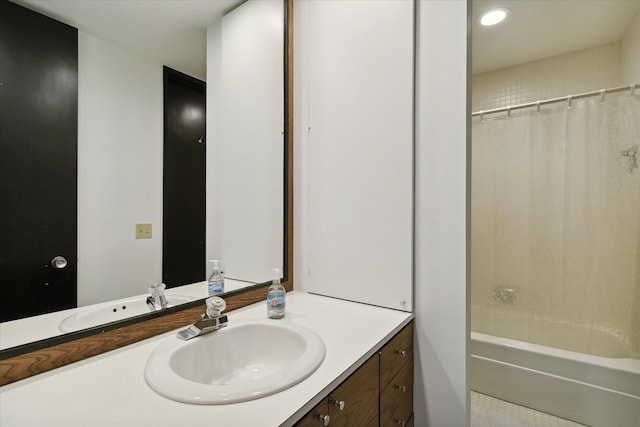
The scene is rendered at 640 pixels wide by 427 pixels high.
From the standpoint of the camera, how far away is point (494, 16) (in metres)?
1.80

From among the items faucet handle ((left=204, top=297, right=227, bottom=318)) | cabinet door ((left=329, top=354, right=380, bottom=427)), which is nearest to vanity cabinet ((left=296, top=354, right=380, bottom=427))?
cabinet door ((left=329, top=354, right=380, bottom=427))

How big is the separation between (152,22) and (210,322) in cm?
92

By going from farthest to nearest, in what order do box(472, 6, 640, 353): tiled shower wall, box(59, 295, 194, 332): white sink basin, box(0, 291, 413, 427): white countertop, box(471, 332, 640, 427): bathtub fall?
box(472, 6, 640, 353): tiled shower wall, box(471, 332, 640, 427): bathtub, box(59, 295, 194, 332): white sink basin, box(0, 291, 413, 427): white countertop

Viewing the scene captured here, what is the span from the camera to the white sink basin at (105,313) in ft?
2.33

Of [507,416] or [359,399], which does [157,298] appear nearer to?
[359,399]

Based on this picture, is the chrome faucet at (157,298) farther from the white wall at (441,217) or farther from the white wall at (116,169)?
the white wall at (441,217)

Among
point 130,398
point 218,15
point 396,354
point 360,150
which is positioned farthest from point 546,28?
point 130,398

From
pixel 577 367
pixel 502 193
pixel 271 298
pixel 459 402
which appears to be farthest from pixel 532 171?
pixel 271 298

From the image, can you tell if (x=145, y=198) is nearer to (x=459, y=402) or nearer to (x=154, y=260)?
(x=154, y=260)

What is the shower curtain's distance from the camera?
5.45ft

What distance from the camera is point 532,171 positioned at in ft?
6.49

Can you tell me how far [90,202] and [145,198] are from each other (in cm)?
13

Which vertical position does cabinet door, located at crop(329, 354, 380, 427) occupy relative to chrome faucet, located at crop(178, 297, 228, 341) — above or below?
below

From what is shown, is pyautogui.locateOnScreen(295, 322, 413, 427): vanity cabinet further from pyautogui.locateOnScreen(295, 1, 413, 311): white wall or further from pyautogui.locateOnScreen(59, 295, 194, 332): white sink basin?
pyautogui.locateOnScreen(59, 295, 194, 332): white sink basin
